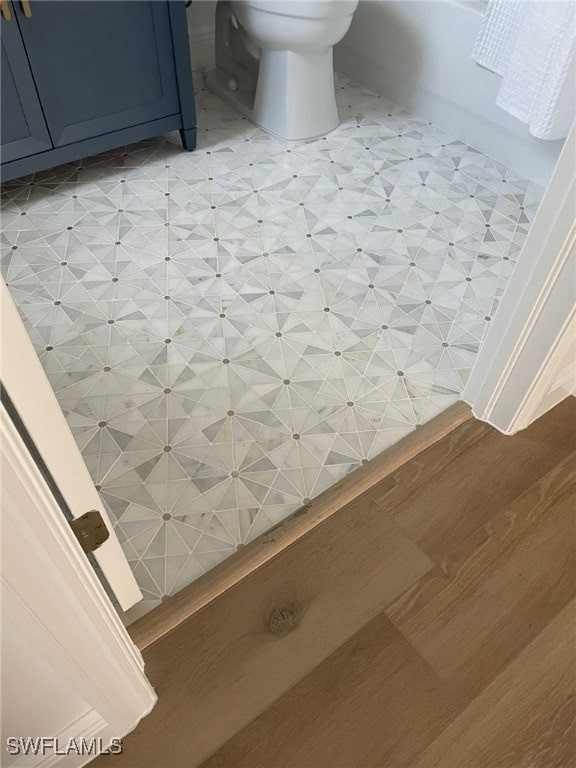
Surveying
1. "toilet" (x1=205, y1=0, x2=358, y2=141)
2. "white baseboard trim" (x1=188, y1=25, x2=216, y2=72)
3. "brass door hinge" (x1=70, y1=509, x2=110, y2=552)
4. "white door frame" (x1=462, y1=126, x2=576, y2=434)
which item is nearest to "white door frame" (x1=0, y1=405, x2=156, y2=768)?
"brass door hinge" (x1=70, y1=509, x2=110, y2=552)

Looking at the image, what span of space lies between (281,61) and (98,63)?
61cm

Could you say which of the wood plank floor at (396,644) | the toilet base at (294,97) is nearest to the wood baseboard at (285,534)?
the wood plank floor at (396,644)

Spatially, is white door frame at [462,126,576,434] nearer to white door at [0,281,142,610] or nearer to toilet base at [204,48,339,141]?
white door at [0,281,142,610]

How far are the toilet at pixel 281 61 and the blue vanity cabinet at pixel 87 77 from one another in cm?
30

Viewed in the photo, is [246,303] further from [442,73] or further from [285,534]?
[442,73]

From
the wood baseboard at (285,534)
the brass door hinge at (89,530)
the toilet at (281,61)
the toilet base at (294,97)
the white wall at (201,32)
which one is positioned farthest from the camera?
the white wall at (201,32)

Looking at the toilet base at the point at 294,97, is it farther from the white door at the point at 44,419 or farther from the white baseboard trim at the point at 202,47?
the white door at the point at 44,419

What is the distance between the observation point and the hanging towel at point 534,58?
5.11 ft

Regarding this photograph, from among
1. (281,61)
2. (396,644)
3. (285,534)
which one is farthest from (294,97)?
(396,644)

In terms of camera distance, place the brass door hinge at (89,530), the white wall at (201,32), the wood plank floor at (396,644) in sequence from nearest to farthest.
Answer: the brass door hinge at (89,530)
the wood plank floor at (396,644)
the white wall at (201,32)

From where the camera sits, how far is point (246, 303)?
61.7 inches

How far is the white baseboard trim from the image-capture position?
2340mm

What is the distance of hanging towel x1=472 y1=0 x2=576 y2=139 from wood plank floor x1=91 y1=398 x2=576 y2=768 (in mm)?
1025

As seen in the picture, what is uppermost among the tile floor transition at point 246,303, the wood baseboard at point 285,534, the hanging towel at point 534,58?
the hanging towel at point 534,58
